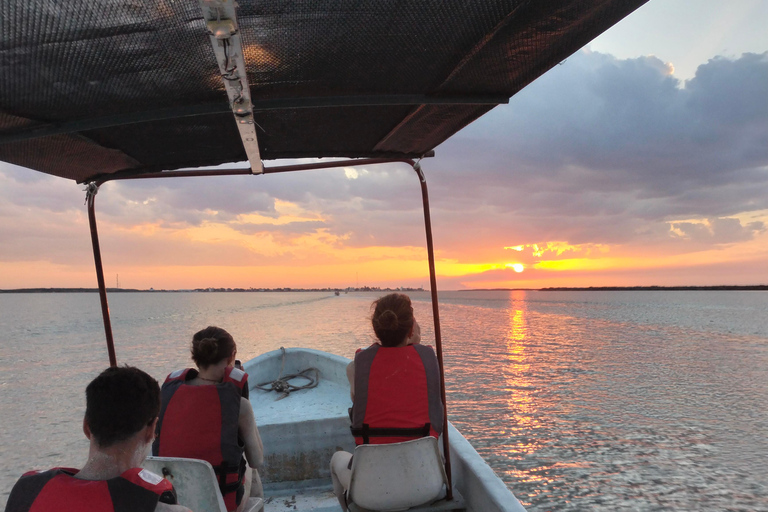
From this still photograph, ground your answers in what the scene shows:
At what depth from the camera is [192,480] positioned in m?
1.99

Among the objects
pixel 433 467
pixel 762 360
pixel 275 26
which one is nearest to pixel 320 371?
pixel 433 467

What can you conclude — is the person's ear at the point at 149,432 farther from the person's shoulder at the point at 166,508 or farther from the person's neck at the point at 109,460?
the person's shoulder at the point at 166,508

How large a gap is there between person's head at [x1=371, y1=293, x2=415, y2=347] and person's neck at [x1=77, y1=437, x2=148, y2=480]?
146 cm

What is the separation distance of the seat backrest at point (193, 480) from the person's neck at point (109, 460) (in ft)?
2.10

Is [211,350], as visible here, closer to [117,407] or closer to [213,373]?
[213,373]

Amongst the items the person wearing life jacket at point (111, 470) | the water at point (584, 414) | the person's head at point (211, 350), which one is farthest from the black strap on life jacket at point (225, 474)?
the water at point (584, 414)

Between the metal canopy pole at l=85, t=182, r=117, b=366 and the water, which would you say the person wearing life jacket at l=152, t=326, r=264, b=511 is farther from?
the water

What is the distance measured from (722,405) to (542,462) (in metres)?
6.92

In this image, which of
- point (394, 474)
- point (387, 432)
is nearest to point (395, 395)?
point (387, 432)

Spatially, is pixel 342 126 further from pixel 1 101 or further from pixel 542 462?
pixel 542 462

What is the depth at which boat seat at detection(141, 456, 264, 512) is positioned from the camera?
1.97 metres

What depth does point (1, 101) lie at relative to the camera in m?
1.98

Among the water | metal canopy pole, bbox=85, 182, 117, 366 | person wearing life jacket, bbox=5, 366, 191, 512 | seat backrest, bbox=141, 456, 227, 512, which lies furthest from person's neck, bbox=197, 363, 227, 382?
the water

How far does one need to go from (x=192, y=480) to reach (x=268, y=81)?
181 centimetres
